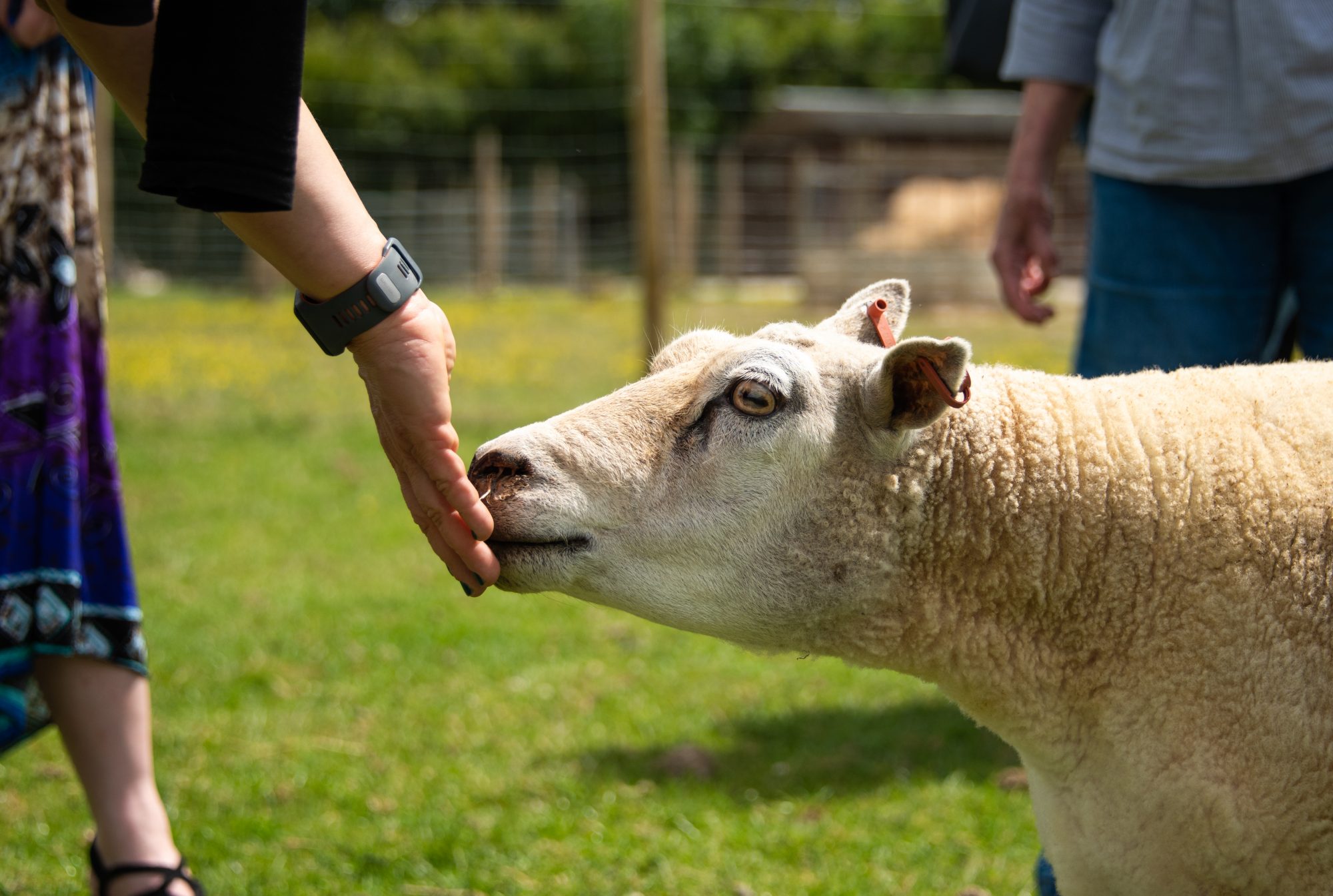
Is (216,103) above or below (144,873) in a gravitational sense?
above

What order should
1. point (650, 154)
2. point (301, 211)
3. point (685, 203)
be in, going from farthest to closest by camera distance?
point (685, 203) < point (650, 154) < point (301, 211)

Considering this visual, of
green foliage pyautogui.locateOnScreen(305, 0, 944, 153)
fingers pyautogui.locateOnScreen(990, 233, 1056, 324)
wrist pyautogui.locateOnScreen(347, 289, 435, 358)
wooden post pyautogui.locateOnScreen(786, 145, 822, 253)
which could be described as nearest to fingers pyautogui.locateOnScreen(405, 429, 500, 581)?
wrist pyautogui.locateOnScreen(347, 289, 435, 358)

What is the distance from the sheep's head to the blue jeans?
3.72 ft

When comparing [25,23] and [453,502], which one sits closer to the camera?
[453,502]

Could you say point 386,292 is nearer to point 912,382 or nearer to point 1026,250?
point 912,382

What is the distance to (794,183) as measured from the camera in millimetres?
24688

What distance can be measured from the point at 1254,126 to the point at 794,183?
72.6 feet

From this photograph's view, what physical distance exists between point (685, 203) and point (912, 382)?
18705 millimetres

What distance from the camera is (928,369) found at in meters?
2.33

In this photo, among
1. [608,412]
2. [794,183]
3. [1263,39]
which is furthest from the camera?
[794,183]

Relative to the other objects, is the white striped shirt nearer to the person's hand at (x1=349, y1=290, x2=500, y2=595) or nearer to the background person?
the background person

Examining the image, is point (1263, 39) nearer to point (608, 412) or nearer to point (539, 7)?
point (608, 412)

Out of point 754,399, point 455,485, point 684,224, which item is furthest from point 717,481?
point 684,224

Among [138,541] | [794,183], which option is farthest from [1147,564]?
[794,183]
